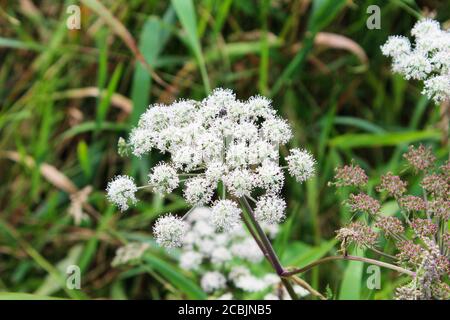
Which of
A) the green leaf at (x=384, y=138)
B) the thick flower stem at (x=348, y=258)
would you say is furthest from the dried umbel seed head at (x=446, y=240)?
the green leaf at (x=384, y=138)

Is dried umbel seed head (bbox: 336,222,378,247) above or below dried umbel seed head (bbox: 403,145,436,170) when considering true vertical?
below

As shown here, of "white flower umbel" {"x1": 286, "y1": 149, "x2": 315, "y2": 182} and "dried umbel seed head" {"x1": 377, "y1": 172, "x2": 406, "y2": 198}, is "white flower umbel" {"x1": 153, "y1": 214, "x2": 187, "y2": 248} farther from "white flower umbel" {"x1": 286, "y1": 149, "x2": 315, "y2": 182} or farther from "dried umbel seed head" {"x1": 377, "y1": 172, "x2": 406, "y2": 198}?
"dried umbel seed head" {"x1": 377, "y1": 172, "x2": 406, "y2": 198}

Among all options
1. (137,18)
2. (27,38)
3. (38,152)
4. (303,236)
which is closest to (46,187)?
(38,152)

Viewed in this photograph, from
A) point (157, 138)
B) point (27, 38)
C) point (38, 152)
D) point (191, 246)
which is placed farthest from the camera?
point (27, 38)

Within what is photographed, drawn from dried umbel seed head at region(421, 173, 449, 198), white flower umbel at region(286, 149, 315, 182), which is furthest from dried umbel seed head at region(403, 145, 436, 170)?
white flower umbel at region(286, 149, 315, 182)
